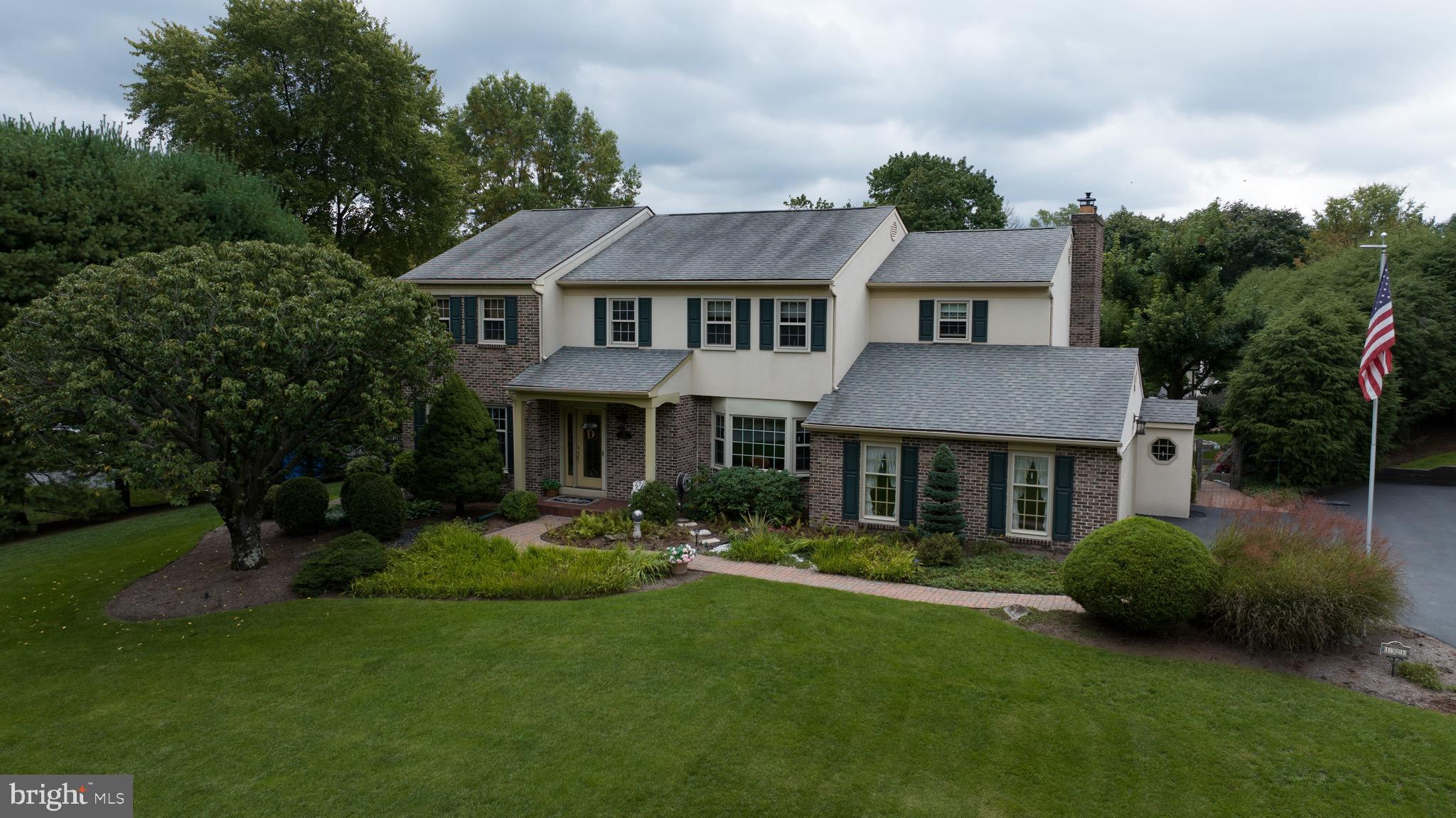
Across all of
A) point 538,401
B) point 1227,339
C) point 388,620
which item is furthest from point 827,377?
point 1227,339

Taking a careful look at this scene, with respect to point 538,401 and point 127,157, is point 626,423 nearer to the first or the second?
point 538,401

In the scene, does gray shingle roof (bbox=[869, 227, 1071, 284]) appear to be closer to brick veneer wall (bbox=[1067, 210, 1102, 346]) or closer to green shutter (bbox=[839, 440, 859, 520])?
brick veneer wall (bbox=[1067, 210, 1102, 346])

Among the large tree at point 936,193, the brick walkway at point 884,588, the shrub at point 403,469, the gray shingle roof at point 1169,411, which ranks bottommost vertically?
the brick walkway at point 884,588

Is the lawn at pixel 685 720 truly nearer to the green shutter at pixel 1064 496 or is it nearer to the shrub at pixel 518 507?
the green shutter at pixel 1064 496

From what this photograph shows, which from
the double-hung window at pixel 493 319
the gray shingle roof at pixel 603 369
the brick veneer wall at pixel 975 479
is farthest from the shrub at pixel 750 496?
the double-hung window at pixel 493 319

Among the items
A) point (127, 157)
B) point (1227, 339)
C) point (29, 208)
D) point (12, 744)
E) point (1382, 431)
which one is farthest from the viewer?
point (1227, 339)

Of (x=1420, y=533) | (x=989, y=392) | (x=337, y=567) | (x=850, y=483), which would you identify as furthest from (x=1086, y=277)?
(x=337, y=567)
